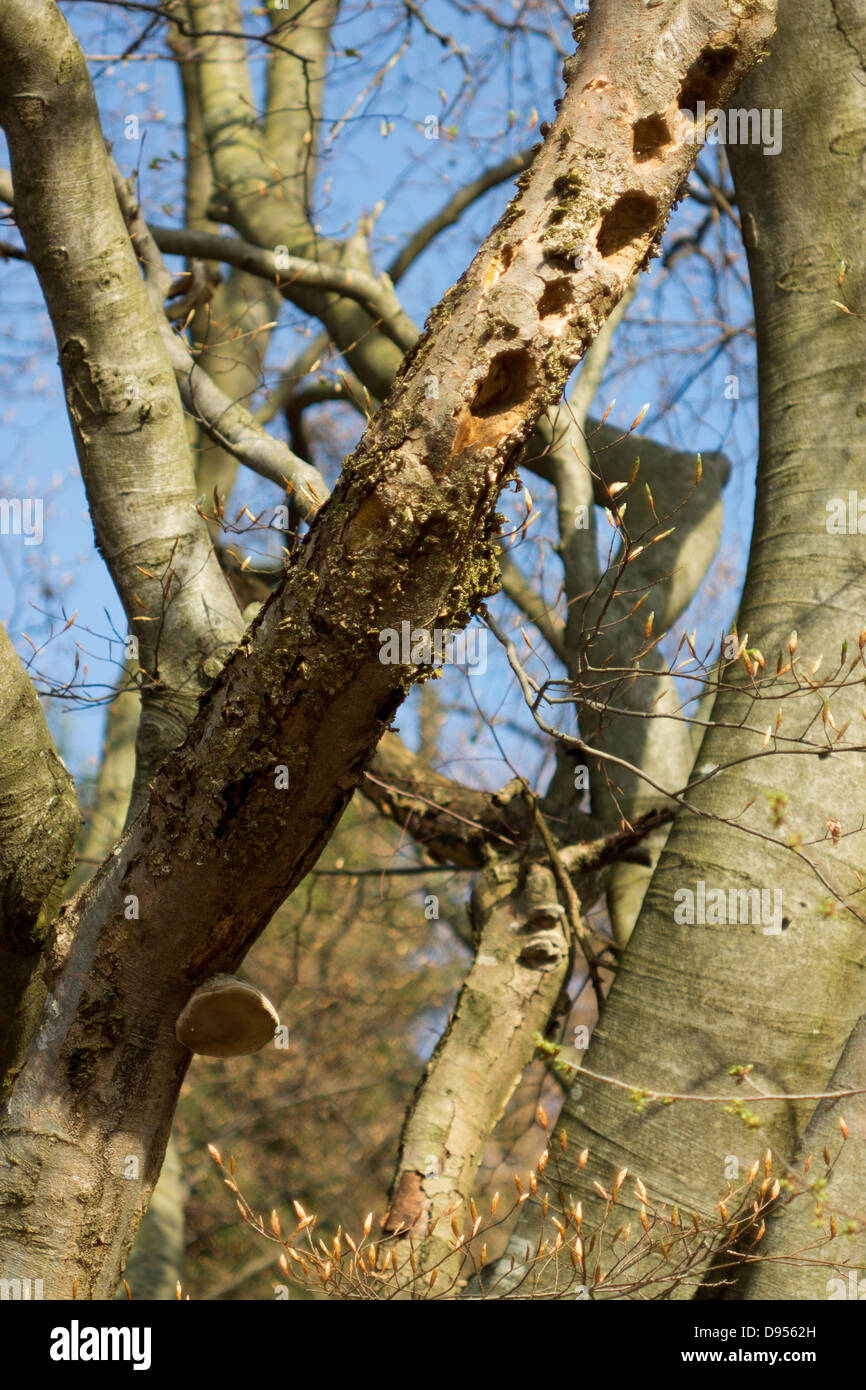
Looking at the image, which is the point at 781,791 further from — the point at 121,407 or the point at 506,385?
the point at 121,407

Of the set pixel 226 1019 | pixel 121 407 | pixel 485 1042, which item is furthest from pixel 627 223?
pixel 485 1042

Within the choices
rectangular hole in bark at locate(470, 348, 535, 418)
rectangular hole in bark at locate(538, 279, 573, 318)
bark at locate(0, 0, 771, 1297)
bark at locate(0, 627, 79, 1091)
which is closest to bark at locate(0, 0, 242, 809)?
Result: bark at locate(0, 627, 79, 1091)

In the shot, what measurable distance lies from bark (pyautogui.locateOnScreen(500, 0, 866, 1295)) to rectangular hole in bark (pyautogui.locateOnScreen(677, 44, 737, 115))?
1.41 m

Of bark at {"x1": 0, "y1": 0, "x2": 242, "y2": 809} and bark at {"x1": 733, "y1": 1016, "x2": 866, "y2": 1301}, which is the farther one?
bark at {"x1": 0, "y1": 0, "x2": 242, "y2": 809}

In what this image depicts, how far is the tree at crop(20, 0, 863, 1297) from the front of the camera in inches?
68.1

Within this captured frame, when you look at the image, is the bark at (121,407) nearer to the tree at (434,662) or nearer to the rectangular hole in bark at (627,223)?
the tree at (434,662)

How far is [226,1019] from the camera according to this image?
6.59ft

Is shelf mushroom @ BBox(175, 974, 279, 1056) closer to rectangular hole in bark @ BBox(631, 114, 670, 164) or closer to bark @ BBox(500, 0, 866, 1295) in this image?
bark @ BBox(500, 0, 866, 1295)

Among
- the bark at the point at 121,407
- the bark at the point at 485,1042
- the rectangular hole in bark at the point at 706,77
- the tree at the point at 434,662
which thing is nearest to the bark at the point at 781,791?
the tree at the point at 434,662

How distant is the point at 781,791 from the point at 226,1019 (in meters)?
1.79

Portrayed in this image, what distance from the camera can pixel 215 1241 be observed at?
10.6m

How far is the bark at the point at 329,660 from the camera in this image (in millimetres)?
1666
